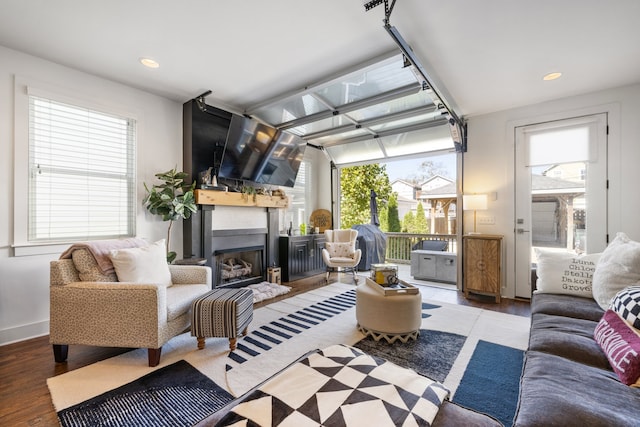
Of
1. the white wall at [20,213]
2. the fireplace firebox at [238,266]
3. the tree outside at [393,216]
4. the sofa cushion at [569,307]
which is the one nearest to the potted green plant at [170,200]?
the fireplace firebox at [238,266]

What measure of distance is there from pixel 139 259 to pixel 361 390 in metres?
2.13

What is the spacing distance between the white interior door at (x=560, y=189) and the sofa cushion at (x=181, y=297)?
4139mm

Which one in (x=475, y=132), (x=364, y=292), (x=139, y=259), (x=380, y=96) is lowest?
(x=364, y=292)

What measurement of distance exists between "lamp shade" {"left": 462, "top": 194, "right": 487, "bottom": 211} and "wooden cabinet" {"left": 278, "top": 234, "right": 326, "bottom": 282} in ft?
8.21

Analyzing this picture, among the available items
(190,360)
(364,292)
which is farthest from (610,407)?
(190,360)

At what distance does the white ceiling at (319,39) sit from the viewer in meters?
1.99

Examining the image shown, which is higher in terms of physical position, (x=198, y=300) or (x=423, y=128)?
(x=423, y=128)

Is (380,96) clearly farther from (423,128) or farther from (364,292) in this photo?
(364,292)

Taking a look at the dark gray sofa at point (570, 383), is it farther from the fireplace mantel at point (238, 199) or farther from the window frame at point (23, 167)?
the window frame at point (23, 167)

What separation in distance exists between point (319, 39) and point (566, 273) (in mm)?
2921

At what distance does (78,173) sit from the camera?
2834 mm

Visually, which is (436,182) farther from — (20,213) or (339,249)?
(20,213)

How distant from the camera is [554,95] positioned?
3.38 m

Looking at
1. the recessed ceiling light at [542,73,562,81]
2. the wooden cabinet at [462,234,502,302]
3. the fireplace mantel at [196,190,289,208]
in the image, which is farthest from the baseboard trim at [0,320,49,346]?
the recessed ceiling light at [542,73,562,81]
